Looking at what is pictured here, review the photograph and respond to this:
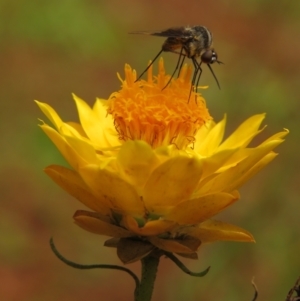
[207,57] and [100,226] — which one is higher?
[207,57]

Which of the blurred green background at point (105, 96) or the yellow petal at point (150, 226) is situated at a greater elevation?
the yellow petal at point (150, 226)

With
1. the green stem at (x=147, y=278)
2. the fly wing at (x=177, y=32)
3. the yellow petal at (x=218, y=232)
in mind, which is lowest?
the green stem at (x=147, y=278)

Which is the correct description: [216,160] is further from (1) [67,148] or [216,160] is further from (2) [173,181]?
(1) [67,148]

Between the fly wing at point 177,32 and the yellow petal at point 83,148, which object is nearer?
the yellow petal at point 83,148

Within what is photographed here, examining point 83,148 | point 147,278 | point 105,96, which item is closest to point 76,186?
point 83,148

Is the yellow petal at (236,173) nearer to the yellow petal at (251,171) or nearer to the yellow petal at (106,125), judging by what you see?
the yellow petal at (251,171)

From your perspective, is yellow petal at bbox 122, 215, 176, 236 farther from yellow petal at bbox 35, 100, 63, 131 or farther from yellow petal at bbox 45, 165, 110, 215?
yellow petal at bbox 35, 100, 63, 131

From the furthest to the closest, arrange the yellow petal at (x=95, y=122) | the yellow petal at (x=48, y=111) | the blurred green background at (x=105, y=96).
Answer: the blurred green background at (x=105, y=96)
the yellow petal at (x=95, y=122)
the yellow petal at (x=48, y=111)

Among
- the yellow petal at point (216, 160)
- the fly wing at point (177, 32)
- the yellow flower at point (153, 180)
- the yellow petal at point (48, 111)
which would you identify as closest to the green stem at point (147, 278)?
the yellow flower at point (153, 180)
